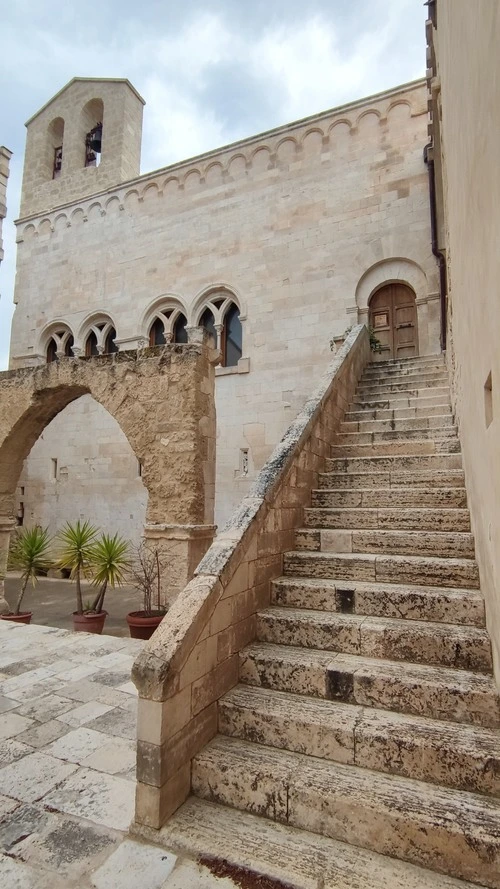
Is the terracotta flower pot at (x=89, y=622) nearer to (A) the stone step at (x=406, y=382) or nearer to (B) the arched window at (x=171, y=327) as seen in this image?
(A) the stone step at (x=406, y=382)

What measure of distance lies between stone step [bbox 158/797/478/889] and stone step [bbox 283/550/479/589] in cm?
140

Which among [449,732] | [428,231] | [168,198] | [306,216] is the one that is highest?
[168,198]

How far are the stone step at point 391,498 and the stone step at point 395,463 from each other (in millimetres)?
374

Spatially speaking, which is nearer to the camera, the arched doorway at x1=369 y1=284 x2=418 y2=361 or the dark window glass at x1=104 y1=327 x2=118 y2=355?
the arched doorway at x1=369 y1=284 x2=418 y2=361

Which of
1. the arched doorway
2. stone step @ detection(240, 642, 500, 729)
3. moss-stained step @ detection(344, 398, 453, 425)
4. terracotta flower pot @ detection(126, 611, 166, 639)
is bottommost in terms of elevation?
terracotta flower pot @ detection(126, 611, 166, 639)

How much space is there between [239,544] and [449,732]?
4.22ft

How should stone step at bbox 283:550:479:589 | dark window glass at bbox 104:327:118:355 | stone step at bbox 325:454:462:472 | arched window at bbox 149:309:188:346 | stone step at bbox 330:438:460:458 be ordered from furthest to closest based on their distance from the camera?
dark window glass at bbox 104:327:118:355
arched window at bbox 149:309:188:346
stone step at bbox 330:438:460:458
stone step at bbox 325:454:462:472
stone step at bbox 283:550:479:589

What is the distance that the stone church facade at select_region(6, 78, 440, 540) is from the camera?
28.7ft

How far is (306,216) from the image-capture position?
940cm

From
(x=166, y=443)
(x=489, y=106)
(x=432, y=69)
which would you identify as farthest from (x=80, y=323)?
(x=489, y=106)

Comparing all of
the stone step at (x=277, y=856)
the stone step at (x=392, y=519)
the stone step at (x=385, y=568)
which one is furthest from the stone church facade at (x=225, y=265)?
the stone step at (x=277, y=856)

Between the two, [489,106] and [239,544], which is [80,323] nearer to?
[239,544]

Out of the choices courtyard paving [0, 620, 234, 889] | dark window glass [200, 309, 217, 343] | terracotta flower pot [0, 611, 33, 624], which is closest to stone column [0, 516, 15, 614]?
terracotta flower pot [0, 611, 33, 624]

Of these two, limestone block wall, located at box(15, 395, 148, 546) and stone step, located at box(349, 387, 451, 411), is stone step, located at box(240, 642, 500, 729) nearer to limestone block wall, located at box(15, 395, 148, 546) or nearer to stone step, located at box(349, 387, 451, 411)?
stone step, located at box(349, 387, 451, 411)
